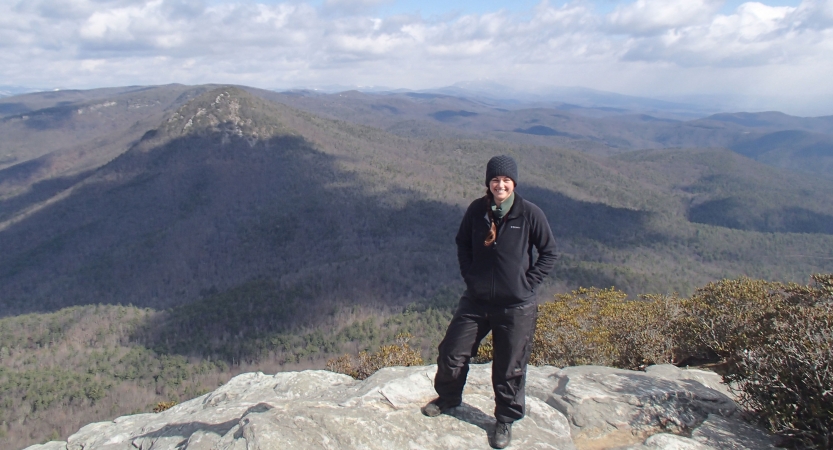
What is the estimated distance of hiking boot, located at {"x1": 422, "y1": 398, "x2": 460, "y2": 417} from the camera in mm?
6520

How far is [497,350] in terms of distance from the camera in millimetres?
6359

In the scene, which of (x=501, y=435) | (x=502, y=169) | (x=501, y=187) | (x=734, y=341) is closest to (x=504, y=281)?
(x=501, y=187)

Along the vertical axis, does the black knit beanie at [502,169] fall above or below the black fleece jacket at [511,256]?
above

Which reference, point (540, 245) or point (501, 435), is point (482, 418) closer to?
point (501, 435)

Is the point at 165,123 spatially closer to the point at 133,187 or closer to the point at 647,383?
the point at 133,187

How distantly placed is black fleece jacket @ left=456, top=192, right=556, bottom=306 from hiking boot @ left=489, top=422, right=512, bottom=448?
62.4 inches

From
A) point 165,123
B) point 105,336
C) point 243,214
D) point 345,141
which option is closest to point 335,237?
point 243,214

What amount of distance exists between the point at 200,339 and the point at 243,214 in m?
57.4

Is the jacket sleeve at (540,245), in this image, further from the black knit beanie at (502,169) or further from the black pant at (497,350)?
the black knit beanie at (502,169)

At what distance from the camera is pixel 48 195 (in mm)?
155375

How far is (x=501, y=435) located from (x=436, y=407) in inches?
39.8

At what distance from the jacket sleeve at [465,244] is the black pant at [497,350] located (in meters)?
0.51

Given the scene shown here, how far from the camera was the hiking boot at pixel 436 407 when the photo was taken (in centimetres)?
652

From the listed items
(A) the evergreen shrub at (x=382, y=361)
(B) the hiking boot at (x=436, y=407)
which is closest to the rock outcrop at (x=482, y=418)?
(B) the hiking boot at (x=436, y=407)
